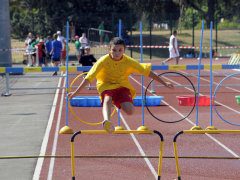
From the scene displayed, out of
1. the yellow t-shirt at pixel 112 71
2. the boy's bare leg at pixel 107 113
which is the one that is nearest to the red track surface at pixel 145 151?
the boy's bare leg at pixel 107 113

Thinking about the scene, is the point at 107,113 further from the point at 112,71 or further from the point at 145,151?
the point at 145,151

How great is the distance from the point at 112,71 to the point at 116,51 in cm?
36

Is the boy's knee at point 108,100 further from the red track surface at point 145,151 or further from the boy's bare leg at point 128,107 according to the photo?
the red track surface at point 145,151

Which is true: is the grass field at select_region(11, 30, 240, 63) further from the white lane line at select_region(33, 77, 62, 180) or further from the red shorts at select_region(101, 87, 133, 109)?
the red shorts at select_region(101, 87, 133, 109)

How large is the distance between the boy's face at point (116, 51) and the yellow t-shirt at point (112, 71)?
0.11 m

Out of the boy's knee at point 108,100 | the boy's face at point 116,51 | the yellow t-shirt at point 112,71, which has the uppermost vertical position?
the boy's face at point 116,51

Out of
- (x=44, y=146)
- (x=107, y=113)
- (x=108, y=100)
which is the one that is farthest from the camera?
(x=44, y=146)

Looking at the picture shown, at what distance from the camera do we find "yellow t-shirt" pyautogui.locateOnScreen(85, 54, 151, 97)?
9.40 m

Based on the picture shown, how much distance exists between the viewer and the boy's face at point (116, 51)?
30.2 ft

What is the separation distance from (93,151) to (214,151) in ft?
6.70

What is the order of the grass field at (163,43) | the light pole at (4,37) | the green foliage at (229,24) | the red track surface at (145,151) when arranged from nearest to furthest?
the red track surface at (145,151) < the light pole at (4,37) < the grass field at (163,43) < the green foliage at (229,24)

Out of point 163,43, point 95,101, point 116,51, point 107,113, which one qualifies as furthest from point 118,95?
point 163,43

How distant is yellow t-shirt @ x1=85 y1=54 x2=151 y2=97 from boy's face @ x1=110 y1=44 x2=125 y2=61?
0.35 ft

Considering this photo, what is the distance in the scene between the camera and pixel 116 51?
924cm
